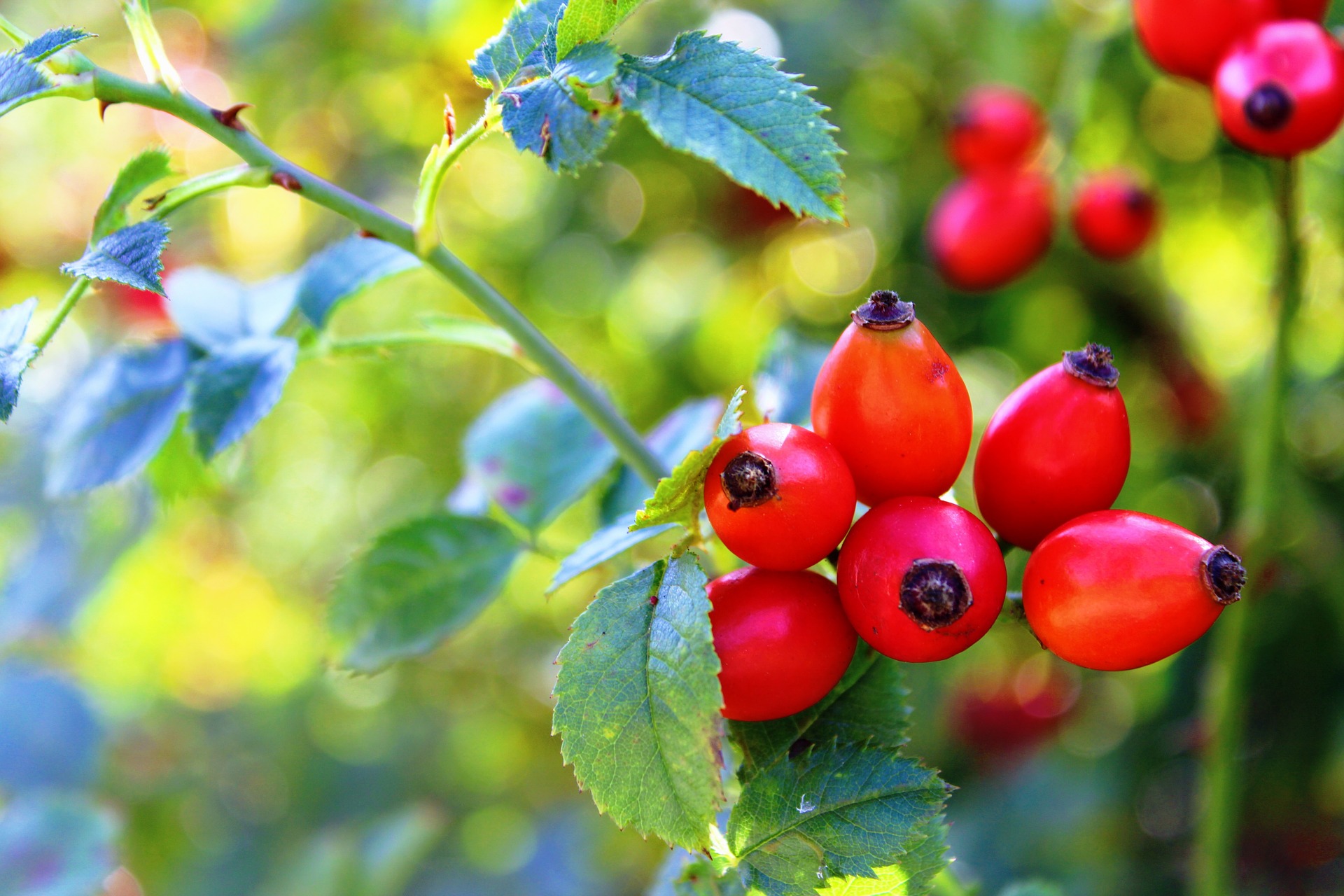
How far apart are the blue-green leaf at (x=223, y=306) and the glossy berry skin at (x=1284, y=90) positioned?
1.51 meters

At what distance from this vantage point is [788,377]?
5.15 ft

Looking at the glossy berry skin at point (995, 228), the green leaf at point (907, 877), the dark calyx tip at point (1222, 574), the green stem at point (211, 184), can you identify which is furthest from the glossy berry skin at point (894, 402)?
the glossy berry skin at point (995, 228)

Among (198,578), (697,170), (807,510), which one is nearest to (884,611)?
(807,510)

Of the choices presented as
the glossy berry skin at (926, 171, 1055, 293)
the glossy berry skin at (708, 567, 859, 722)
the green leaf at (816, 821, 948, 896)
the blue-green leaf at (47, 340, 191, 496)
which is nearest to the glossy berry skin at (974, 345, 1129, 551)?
the glossy berry skin at (708, 567, 859, 722)

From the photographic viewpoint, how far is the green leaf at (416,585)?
156cm

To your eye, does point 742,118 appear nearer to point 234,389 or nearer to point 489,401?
point 234,389

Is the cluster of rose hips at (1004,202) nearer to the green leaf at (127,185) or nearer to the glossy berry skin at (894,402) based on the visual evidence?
the glossy berry skin at (894,402)

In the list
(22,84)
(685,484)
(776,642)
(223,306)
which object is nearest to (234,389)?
(223,306)

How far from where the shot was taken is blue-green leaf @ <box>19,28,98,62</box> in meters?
0.98

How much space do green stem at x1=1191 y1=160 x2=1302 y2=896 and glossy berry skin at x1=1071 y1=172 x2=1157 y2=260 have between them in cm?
64

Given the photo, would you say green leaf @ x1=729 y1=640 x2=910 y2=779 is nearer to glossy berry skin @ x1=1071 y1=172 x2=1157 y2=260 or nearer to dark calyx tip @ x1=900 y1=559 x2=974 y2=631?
dark calyx tip @ x1=900 y1=559 x2=974 y2=631

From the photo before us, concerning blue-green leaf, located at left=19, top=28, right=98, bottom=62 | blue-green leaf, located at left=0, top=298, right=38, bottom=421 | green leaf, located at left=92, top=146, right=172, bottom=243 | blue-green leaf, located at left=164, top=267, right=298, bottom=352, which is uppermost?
blue-green leaf, located at left=19, top=28, right=98, bottom=62

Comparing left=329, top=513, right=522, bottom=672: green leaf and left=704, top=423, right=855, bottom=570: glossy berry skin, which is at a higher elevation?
left=704, top=423, right=855, bottom=570: glossy berry skin

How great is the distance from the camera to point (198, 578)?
12.7 feet
